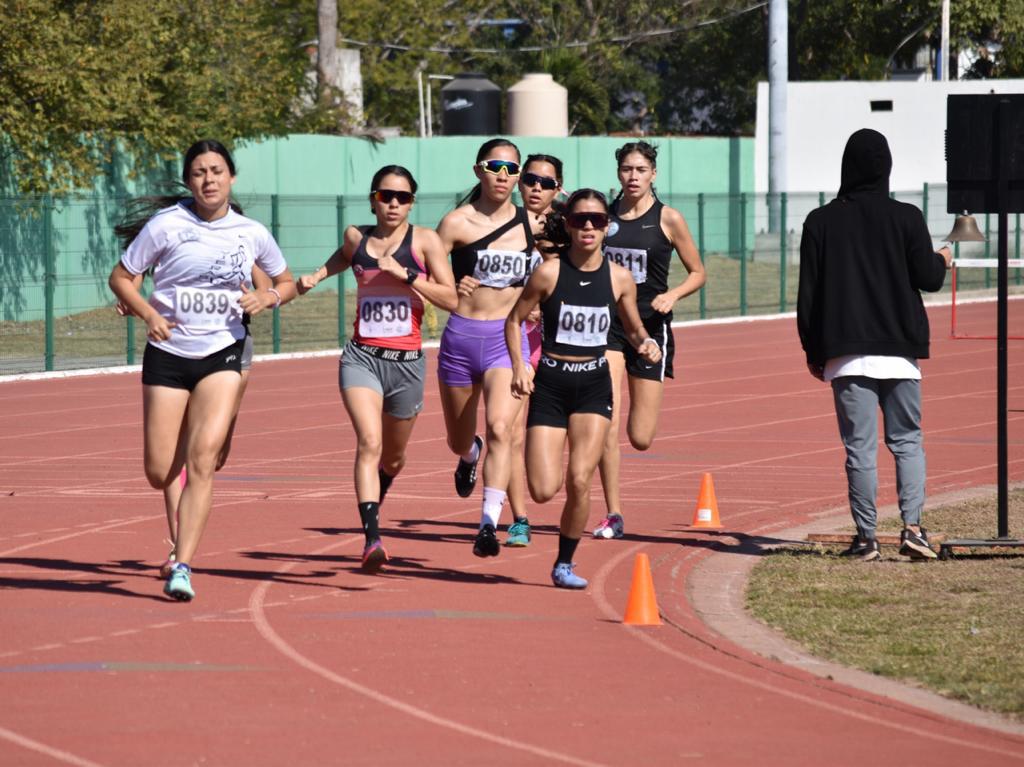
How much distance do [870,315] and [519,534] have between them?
234cm

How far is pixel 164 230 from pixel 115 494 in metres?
4.74

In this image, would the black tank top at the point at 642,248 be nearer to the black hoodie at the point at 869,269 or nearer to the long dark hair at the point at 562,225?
the black hoodie at the point at 869,269

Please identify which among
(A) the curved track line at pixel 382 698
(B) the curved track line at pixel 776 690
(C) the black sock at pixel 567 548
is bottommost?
(B) the curved track line at pixel 776 690

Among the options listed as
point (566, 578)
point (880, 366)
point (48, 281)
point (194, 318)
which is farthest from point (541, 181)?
point (48, 281)

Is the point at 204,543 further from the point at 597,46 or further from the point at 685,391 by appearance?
the point at 597,46

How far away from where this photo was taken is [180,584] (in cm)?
932

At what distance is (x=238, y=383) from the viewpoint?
31.4ft

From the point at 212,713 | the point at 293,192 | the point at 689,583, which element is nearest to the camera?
the point at 212,713

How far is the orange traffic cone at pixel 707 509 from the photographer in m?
12.2

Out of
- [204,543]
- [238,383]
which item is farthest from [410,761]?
[204,543]

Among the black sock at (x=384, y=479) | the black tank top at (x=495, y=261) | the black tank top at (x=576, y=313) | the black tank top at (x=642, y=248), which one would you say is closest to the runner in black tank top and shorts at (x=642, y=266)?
the black tank top at (x=642, y=248)

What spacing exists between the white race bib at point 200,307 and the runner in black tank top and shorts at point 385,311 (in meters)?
0.82

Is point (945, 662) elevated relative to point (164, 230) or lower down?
lower down

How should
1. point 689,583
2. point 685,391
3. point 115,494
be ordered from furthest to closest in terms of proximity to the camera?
point 685,391, point 115,494, point 689,583
